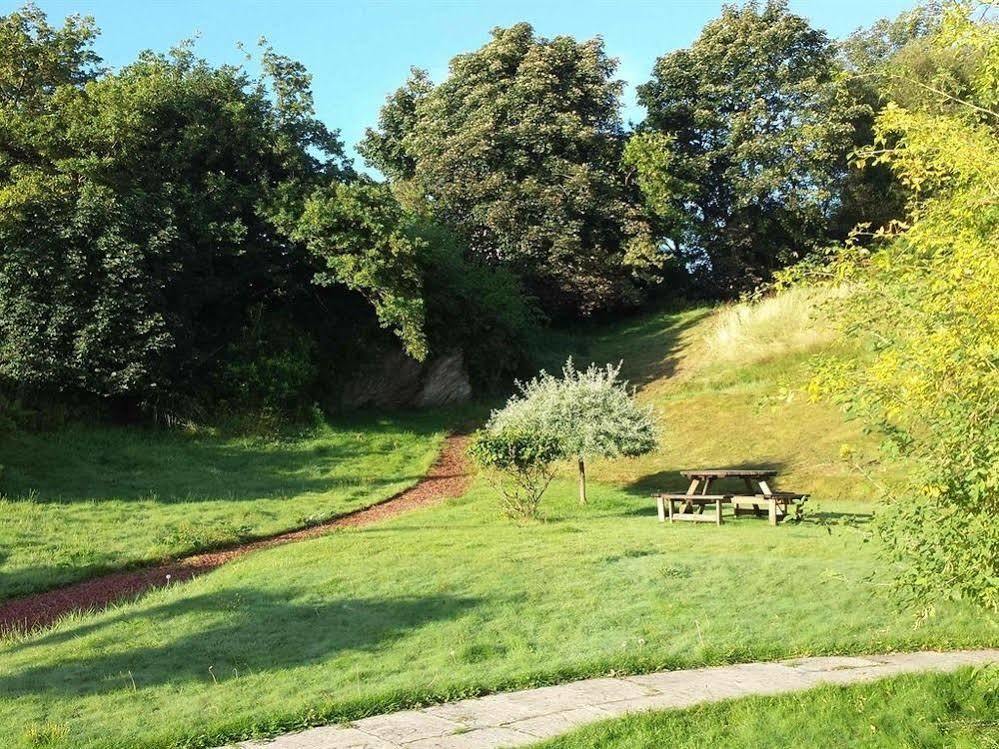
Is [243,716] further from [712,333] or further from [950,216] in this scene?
[712,333]

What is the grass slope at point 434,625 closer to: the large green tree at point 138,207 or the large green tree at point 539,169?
the large green tree at point 138,207

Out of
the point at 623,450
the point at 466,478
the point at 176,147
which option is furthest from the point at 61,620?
the point at 176,147

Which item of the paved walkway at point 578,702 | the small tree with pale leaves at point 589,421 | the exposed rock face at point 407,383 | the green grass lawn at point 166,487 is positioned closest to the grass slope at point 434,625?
the paved walkway at point 578,702

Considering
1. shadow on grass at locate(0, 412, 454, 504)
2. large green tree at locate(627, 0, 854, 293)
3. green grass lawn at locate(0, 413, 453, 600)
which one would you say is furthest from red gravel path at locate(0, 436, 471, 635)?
large green tree at locate(627, 0, 854, 293)

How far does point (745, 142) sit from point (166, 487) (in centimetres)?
3021

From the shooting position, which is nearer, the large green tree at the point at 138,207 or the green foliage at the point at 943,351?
the green foliage at the point at 943,351

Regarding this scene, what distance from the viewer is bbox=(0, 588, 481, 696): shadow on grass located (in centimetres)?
720

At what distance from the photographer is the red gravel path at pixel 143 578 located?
10202 millimetres

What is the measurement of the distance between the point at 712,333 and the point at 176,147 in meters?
20.1

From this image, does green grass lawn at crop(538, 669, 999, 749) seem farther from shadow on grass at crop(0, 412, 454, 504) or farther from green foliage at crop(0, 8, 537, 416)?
green foliage at crop(0, 8, 537, 416)

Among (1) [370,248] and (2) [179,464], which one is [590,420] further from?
(1) [370,248]

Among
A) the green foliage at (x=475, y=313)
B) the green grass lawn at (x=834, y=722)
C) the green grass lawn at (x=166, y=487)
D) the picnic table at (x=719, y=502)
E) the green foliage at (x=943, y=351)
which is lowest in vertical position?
the picnic table at (x=719, y=502)

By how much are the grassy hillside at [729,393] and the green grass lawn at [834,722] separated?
8967 millimetres

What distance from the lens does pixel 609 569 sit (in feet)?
33.8
